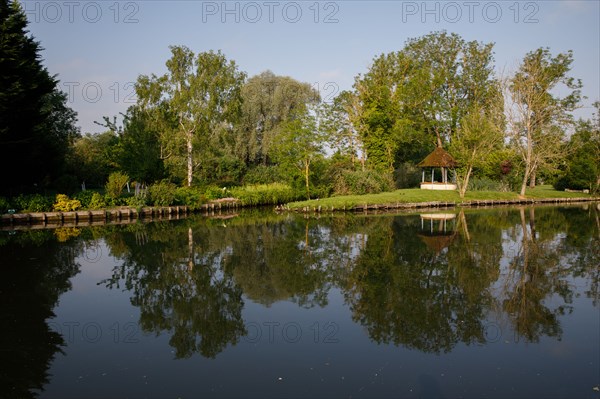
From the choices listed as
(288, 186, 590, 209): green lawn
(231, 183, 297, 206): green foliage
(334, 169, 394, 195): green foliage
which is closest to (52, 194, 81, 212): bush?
(231, 183, 297, 206): green foliage

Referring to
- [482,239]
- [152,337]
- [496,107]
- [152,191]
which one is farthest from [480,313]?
[496,107]

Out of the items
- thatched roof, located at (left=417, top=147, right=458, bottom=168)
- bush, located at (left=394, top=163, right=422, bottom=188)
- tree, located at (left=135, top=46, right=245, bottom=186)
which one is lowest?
bush, located at (left=394, top=163, right=422, bottom=188)

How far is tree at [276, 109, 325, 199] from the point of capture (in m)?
33.2

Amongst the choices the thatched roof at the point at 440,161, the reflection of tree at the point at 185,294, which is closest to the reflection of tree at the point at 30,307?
the reflection of tree at the point at 185,294

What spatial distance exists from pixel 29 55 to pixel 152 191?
35.7 feet

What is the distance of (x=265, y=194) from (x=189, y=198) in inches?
277

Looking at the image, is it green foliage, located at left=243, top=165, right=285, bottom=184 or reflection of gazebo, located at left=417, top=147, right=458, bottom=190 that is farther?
green foliage, located at left=243, top=165, right=285, bottom=184

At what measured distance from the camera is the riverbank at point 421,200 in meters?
30.8

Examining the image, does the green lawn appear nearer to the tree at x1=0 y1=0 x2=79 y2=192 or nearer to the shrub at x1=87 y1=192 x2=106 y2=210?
the shrub at x1=87 y1=192 x2=106 y2=210

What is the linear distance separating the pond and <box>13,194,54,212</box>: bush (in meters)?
8.52

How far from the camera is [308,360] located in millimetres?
6816

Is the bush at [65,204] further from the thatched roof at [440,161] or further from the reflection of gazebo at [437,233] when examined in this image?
the thatched roof at [440,161]

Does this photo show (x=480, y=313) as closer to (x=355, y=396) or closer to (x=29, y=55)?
(x=355, y=396)

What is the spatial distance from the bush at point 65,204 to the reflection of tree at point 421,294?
59.7ft
